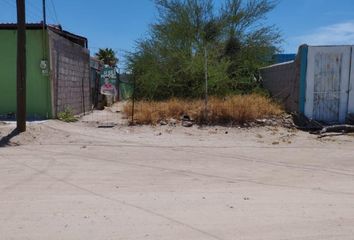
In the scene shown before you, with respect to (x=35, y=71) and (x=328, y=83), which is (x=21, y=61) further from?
(x=328, y=83)

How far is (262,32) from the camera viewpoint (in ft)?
81.8

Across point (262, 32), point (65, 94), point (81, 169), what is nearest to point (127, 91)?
point (262, 32)

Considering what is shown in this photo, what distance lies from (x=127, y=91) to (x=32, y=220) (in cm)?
3593

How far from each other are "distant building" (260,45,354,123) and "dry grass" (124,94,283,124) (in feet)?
3.72

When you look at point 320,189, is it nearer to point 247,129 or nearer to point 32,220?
point 32,220

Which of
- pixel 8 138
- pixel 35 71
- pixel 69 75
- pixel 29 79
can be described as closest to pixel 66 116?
pixel 29 79

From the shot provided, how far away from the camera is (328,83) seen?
1703 cm

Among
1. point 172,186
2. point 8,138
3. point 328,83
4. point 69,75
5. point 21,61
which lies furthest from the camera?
point 69,75

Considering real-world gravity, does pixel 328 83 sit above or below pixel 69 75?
below

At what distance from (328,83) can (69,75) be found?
9772 millimetres

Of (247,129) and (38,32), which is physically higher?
(38,32)

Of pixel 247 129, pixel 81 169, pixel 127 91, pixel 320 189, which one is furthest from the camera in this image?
pixel 127 91

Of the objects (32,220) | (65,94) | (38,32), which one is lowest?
(32,220)

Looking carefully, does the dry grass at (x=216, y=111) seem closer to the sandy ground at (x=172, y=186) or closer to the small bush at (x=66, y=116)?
the sandy ground at (x=172, y=186)
